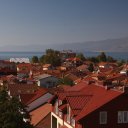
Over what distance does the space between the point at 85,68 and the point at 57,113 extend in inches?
4220

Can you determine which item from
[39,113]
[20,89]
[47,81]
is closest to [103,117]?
[39,113]

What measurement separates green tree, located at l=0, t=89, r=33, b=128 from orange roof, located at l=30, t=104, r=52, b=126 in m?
12.2

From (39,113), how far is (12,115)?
1665cm

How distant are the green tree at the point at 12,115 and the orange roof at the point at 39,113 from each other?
40.2 feet

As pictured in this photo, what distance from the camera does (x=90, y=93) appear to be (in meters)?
34.2

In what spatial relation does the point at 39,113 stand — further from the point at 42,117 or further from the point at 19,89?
the point at 19,89

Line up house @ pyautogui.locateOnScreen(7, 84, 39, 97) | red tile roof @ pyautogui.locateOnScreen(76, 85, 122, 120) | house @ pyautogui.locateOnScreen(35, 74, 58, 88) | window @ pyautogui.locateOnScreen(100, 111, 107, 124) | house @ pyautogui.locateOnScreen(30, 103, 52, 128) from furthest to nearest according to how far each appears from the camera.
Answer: house @ pyautogui.locateOnScreen(35, 74, 58, 88)
house @ pyautogui.locateOnScreen(7, 84, 39, 97)
house @ pyautogui.locateOnScreen(30, 103, 52, 128)
window @ pyautogui.locateOnScreen(100, 111, 107, 124)
red tile roof @ pyautogui.locateOnScreen(76, 85, 122, 120)

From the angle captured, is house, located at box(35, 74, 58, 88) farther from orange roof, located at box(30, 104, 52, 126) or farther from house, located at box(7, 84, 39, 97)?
orange roof, located at box(30, 104, 52, 126)

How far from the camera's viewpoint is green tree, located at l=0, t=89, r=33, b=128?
28047 mm

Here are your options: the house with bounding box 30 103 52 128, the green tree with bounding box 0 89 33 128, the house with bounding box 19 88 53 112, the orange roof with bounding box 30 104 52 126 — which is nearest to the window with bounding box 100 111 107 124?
the green tree with bounding box 0 89 33 128

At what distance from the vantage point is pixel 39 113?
4478 centimetres

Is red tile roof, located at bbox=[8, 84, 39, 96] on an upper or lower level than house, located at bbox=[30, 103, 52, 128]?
upper

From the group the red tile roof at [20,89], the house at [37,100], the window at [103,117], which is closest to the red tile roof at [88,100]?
the window at [103,117]

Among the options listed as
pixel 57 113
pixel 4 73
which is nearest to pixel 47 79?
pixel 4 73
